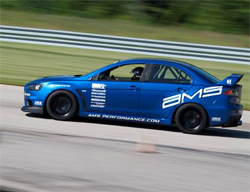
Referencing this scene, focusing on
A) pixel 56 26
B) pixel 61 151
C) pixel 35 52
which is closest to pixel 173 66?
pixel 61 151

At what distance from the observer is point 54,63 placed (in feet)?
53.9

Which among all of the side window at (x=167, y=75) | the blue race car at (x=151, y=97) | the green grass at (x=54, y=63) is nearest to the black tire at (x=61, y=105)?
the blue race car at (x=151, y=97)

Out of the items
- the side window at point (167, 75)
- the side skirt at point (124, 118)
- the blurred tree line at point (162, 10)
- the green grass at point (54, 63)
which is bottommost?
the side skirt at point (124, 118)

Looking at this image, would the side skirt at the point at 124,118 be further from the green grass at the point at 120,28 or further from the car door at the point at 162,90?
the green grass at the point at 120,28

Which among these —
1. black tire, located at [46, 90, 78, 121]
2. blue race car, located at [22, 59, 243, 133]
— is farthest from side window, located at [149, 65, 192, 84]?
black tire, located at [46, 90, 78, 121]

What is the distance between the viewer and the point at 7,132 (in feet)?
26.0

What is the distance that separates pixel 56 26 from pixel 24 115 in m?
13.7

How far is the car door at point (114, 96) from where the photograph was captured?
8680 millimetres

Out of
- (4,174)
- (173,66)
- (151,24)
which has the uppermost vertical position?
(151,24)

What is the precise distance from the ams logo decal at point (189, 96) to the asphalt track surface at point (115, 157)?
2.01 ft

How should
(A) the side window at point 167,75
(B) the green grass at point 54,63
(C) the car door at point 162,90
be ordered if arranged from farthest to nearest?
(B) the green grass at point 54,63
(A) the side window at point 167,75
(C) the car door at point 162,90

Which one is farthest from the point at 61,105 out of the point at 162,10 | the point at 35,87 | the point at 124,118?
the point at 162,10

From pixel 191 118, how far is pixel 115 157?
2452 millimetres

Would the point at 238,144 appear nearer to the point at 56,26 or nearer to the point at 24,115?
the point at 24,115
